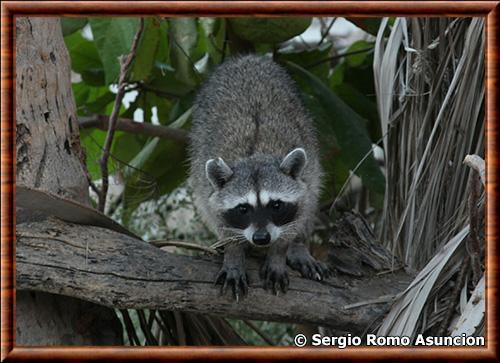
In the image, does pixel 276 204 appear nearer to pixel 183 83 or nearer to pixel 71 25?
pixel 183 83

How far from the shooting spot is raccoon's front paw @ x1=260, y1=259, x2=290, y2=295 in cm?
432

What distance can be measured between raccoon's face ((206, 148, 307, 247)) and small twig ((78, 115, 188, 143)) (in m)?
1.20

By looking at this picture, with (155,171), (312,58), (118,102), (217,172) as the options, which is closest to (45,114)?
(118,102)

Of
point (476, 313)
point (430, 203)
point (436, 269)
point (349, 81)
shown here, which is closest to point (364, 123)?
point (349, 81)

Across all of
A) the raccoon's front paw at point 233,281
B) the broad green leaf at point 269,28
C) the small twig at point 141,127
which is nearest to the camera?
the raccoon's front paw at point 233,281

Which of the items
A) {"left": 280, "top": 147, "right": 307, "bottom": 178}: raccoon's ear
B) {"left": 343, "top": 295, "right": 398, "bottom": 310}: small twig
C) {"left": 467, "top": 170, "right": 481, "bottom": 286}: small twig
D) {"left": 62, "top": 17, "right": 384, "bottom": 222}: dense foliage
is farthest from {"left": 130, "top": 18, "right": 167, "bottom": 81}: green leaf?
{"left": 467, "top": 170, "right": 481, "bottom": 286}: small twig

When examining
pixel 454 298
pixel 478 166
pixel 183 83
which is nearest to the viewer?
pixel 478 166

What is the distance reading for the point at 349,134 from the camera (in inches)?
219

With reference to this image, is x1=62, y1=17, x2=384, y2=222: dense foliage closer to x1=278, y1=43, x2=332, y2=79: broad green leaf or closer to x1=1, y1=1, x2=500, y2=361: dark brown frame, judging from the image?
x1=278, y1=43, x2=332, y2=79: broad green leaf

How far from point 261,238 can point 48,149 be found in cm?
126

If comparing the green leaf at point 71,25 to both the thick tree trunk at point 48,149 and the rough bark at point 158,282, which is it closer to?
the thick tree trunk at point 48,149

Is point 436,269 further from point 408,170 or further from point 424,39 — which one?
point 424,39

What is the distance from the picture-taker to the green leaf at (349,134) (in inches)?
215
